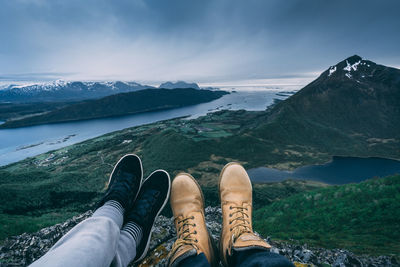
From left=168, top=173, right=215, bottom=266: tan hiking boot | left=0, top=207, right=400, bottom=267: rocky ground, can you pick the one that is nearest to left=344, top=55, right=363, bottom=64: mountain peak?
left=0, top=207, right=400, bottom=267: rocky ground

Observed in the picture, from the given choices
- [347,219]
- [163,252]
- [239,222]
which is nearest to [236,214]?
[239,222]

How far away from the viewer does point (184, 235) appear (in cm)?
292

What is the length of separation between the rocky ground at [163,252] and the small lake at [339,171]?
101ft

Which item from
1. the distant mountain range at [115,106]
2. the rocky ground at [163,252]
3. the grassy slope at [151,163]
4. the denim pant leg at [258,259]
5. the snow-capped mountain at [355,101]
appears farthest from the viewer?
the distant mountain range at [115,106]

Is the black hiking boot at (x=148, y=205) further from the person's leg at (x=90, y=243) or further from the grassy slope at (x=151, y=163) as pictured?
the grassy slope at (x=151, y=163)

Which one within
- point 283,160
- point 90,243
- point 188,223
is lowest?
point 283,160

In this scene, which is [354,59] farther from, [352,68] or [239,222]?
[239,222]

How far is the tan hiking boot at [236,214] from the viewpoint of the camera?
238 cm

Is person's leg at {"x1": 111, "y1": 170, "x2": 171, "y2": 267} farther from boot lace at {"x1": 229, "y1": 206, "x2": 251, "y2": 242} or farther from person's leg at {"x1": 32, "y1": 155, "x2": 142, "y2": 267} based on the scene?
boot lace at {"x1": 229, "y1": 206, "x2": 251, "y2": 242}

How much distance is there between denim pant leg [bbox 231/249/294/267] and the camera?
1.75m

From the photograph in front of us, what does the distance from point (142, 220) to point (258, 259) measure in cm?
220

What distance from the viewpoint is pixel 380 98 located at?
242 feet

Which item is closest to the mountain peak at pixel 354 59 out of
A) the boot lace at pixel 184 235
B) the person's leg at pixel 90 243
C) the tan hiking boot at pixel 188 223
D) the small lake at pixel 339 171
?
the small lake at pixel 339 171

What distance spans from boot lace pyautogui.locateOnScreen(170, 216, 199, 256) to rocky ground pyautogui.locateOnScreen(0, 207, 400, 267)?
474 millimetres
